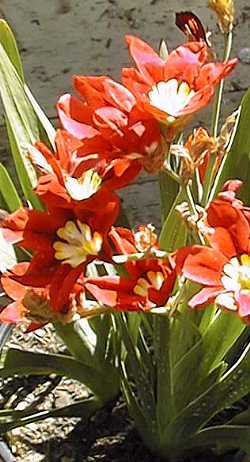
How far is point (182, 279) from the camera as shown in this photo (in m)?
0.83

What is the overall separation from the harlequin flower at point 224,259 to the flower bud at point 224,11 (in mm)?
173

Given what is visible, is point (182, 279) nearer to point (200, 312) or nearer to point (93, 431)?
point (200, 312)

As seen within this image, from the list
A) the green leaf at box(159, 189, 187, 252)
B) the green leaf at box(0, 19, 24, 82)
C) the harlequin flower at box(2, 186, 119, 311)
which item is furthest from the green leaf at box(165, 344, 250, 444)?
the green leaf at box(0, 19, 24, 82)

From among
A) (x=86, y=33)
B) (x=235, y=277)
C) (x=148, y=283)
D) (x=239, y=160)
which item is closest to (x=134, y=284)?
(x=148, y=283)

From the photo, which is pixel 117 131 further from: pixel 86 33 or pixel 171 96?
pixel 86 33

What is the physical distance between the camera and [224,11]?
2.74ft

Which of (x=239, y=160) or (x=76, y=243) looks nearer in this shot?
(x=76, y=243)

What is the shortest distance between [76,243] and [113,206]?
4 centimetres

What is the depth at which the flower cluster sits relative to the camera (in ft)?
2.44

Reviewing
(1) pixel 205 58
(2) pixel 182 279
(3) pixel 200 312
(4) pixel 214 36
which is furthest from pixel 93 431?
(4) pixel 214 36

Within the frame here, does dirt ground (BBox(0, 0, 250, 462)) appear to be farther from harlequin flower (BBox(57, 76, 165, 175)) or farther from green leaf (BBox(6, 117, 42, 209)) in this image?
harlequin flower (BBox(57, 76, 165, 175))

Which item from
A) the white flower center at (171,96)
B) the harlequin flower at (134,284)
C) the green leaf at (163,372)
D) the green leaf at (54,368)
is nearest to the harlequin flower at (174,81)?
the white flower center at (171,96)

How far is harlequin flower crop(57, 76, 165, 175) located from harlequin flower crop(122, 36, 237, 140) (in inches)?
0.4

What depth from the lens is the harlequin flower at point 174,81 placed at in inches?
29.8
